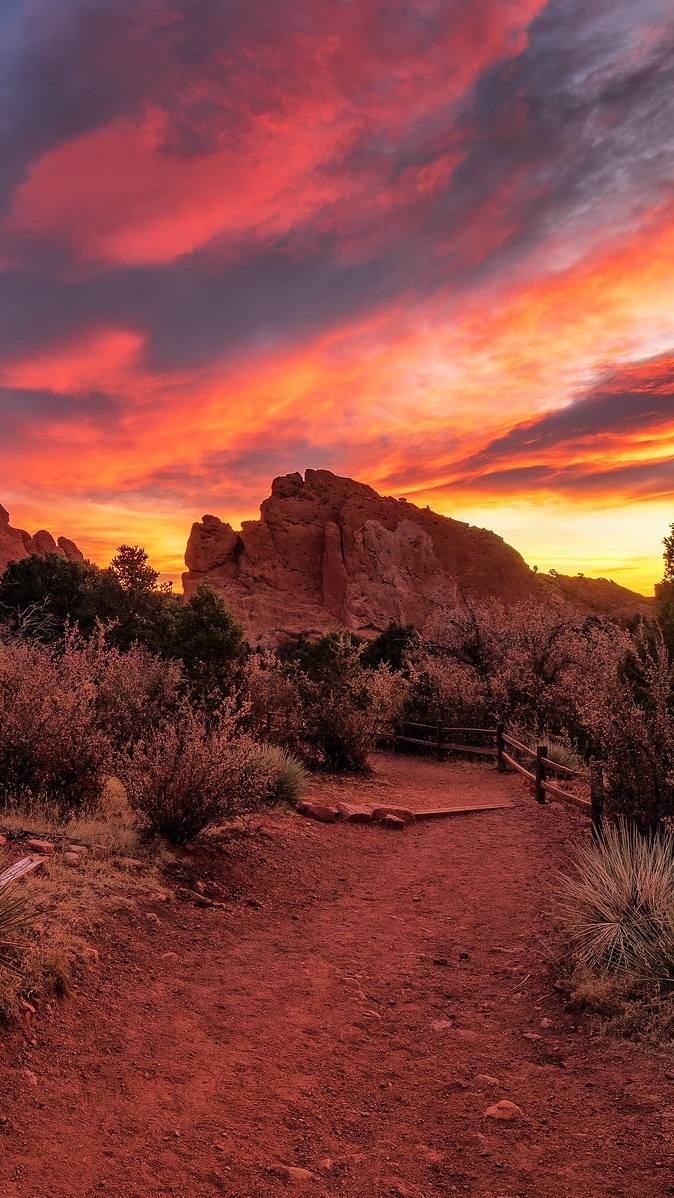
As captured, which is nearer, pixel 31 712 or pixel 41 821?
pixel 41 821

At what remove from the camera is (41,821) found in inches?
307

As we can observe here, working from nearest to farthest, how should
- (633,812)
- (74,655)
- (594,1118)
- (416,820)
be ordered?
(594,1118) < (633,812) < (74,655) < (416,820)

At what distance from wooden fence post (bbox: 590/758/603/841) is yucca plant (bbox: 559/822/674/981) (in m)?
1.48

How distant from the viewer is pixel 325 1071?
4445 mm

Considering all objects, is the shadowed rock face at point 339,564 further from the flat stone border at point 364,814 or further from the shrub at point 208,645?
the flat stone border at point 364,814

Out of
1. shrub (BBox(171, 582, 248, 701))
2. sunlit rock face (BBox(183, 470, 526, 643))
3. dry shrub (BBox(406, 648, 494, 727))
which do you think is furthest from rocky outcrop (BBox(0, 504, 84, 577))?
shrub (BBox(171, 582, 248, 701))

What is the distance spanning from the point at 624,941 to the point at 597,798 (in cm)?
285

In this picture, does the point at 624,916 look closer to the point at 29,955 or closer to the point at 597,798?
the point at 597,798

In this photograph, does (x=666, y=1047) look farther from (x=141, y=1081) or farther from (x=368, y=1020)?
(x=141, y=1081)

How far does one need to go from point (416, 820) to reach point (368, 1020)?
7.09 meters

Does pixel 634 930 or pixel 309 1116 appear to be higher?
pixel 634 930

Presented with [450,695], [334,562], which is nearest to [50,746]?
[450,695]

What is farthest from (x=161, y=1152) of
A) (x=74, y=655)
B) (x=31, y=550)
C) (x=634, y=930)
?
(x=31, y=550)

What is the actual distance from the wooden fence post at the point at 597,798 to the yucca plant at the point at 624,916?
148 cm
